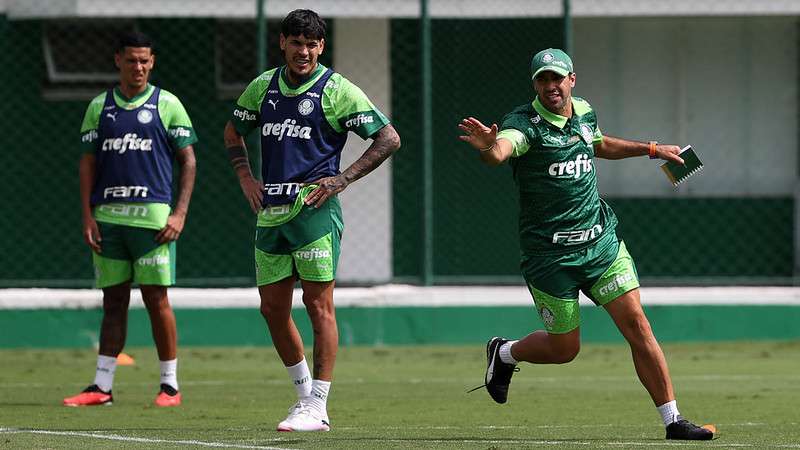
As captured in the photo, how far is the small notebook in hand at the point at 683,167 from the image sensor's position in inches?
346

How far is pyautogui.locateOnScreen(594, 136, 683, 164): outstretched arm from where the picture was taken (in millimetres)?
8828

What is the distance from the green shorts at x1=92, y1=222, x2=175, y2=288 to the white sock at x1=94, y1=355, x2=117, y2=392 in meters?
0.48

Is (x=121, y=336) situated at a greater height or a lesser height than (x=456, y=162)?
lesser

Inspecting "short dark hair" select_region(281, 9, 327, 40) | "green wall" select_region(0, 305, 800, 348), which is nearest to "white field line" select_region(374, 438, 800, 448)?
"short dark hair" select_region(281, 9, 327, 40)

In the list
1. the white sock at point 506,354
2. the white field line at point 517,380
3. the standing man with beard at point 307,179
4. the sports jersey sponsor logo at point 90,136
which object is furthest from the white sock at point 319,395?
the white field line at point 517,380

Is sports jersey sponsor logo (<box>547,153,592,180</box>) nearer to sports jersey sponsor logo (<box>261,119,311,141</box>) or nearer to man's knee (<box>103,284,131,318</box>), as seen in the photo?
sports jersey sponsor logo (<box>261,119,311,141</box>)

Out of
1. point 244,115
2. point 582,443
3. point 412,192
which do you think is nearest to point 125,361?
point 412,192

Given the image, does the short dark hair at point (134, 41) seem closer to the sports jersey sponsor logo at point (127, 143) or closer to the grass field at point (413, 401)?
the sports jersey sponsor logo at point (127, 143)

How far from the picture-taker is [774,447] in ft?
25.9

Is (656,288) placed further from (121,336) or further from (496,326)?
(121,336)

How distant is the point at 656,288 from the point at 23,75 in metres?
6.58

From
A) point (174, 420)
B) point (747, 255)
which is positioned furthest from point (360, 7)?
point (174, 420)

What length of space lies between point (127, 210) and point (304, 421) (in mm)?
2527

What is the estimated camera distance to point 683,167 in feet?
28.9
